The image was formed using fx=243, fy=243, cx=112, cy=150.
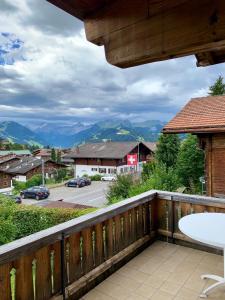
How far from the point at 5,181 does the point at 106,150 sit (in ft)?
49.4

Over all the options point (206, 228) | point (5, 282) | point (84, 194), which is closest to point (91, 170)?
point (84, 194)

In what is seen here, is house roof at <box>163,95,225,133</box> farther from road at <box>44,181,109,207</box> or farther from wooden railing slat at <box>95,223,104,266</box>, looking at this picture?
road at <box>44,181,109,207</box>

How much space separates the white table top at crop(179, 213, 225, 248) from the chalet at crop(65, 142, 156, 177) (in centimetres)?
3205

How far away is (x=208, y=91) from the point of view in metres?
25.0

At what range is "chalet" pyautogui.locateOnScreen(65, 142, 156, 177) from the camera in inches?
1407

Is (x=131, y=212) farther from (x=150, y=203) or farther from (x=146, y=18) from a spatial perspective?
(x=146, y=18)

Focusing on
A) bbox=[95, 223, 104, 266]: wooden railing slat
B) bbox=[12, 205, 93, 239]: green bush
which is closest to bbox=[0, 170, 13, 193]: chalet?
bbox=[12, 205, 93, 239]: green bush

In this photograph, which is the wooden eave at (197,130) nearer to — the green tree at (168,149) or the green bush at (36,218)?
the green bush at (36,218)

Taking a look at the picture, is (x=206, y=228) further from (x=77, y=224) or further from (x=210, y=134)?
(x=210, y=134)

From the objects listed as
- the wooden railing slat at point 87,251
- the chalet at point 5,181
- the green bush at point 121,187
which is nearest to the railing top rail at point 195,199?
the wooden railing slat at point 87,251

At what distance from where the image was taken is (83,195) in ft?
88.0

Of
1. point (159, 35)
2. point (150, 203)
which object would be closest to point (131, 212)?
point (150, 203)

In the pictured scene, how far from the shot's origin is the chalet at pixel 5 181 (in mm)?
32906

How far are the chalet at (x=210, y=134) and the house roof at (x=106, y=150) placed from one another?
28.4 metres
